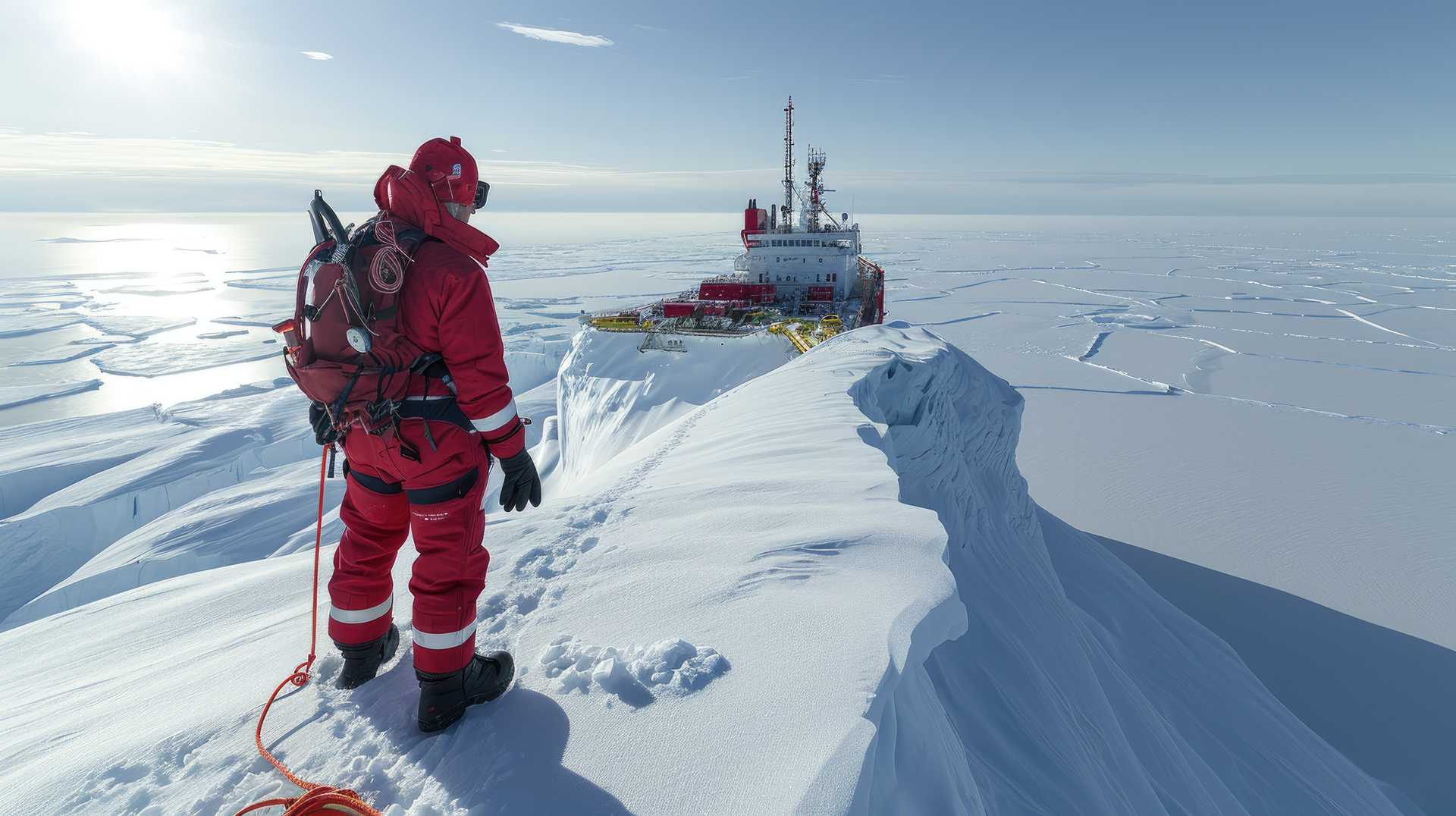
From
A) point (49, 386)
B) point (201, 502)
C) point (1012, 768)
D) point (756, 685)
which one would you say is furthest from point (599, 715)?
point (49, 386)

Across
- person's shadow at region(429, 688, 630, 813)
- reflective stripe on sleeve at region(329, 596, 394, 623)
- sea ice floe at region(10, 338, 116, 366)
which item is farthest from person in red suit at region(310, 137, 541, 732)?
sea ice floe at region(10, 338, 116, 366)

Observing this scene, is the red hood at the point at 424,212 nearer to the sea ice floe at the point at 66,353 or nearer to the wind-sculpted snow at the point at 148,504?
the wind-sculpted snow at the point at 148,504

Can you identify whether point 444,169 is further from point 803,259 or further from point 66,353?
point 66,353

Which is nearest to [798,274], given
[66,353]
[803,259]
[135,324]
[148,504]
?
[803,259]

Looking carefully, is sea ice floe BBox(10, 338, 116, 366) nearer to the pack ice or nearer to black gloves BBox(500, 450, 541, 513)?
the pack ice

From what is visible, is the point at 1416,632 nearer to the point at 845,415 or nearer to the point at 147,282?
the point at 845,415
